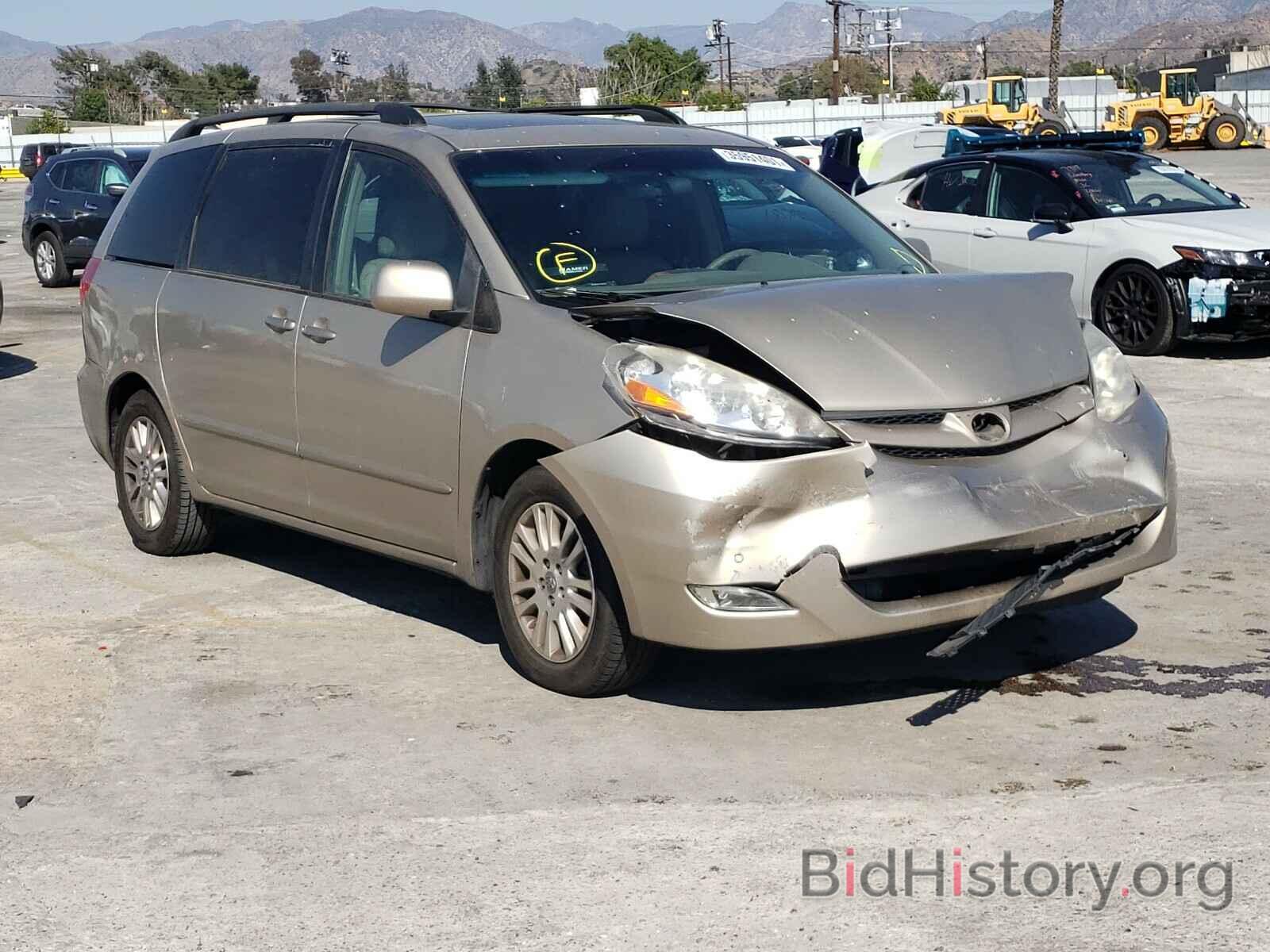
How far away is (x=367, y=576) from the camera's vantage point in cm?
710

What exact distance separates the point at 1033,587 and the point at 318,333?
8.65ft

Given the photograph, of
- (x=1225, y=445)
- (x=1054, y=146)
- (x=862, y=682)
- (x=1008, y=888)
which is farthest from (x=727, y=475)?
(x=1054, y=146)

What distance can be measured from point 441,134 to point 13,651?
2.33m

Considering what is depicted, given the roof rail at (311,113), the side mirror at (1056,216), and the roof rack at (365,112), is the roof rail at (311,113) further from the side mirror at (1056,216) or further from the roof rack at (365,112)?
the side mirror at (1056,216)

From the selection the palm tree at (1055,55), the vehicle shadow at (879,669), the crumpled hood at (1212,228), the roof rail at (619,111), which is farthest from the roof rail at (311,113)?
the palm tree at (1055,55)

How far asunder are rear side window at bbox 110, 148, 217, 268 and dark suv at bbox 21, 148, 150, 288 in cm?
1501

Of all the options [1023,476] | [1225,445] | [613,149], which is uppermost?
[613,149]

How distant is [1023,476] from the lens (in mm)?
4949

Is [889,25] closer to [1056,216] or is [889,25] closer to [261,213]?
[1056,216]

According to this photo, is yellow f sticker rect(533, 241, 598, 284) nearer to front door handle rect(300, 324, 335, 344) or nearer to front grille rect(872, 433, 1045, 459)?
front door handle rect(300, 324, 335, 344)

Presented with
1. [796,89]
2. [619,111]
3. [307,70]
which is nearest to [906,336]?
[619,111]

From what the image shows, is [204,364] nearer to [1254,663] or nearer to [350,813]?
[350,813]

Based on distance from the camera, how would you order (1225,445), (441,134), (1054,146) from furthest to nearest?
1. (1054,146)
2. (1225,445)
3. (441,134)

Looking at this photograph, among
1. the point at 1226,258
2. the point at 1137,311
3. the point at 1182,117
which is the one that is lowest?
the point at 1137,311
